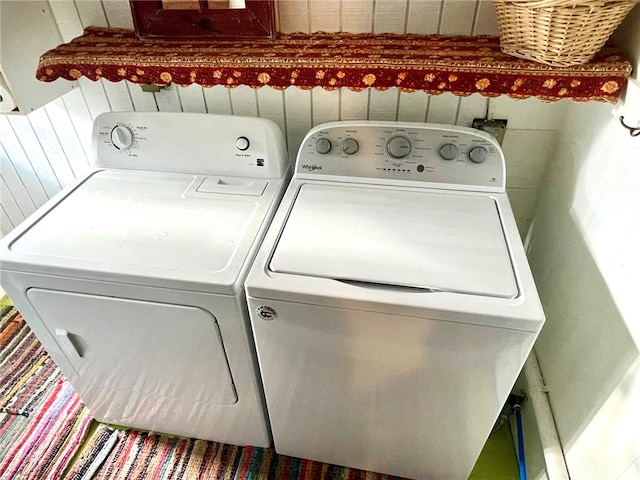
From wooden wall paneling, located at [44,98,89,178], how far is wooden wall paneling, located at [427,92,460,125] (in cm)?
128

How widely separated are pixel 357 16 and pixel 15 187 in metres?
1.71

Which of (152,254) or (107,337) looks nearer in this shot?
(152,254)

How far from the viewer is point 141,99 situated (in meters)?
1.52

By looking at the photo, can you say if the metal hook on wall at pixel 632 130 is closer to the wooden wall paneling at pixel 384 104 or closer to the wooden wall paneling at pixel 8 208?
the wooden wall paneling at pixel 384 104

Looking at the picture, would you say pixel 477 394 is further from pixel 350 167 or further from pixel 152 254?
pixel 152 254

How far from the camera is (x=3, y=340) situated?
6.50 feet

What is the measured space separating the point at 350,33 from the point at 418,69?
32 cm

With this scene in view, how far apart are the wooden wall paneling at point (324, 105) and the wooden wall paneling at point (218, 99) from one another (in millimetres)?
305

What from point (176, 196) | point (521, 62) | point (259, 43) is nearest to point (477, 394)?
point (521, 62)

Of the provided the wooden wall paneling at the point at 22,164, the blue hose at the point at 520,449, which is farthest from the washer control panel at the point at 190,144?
the blue hose at the point at 520,449

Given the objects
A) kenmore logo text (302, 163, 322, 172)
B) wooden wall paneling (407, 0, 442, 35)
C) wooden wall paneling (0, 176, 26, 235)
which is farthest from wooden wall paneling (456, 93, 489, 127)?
wooden wall paneling (0, 176, 26, 235)

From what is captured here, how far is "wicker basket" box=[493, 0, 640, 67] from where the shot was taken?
0.89 metres

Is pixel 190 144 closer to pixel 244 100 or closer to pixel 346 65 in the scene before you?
pixel 244 100

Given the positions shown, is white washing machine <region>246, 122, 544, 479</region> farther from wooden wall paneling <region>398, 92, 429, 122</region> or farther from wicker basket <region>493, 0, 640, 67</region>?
wicker basket <region>493, 0, 640, 67</region>
